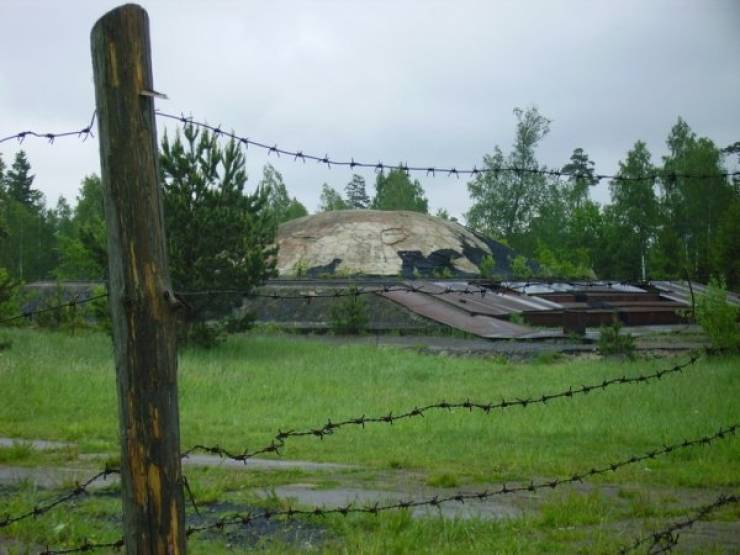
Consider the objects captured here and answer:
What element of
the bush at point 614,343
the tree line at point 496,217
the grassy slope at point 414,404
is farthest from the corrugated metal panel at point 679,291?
the grassy slope at point 414,404

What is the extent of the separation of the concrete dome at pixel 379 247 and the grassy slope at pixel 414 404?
61.1 feet

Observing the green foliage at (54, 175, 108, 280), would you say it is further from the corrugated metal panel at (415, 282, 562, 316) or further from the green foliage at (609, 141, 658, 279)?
the green foliage at (609, 141, 658, 279)

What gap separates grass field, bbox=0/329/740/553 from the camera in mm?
5367

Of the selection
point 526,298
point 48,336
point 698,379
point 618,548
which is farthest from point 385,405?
point 526,298

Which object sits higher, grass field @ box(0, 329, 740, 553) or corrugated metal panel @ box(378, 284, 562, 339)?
corrugated metal panel @ box(378, 284, 562, 339)

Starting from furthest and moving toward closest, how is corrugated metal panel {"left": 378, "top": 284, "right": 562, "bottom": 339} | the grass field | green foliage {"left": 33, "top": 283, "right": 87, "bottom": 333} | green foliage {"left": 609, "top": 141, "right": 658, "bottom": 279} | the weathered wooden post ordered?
green foliage {"left": 609, "top": 141, "right": 658, "bottom": 279}, green foliage {"left": 33, "top": 283, "right": 87, "bottom": 333}, corrugated metal panel {"left": 378, "top": 284, "right": 562, "bottom": 339}, the grass field, the weathered wooden post

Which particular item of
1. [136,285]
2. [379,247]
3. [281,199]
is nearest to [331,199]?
[281,199]

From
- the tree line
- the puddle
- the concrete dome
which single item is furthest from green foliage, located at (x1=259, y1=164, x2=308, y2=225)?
the puddle

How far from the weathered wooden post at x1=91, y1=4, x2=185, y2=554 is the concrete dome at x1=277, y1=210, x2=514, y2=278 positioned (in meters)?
31.3

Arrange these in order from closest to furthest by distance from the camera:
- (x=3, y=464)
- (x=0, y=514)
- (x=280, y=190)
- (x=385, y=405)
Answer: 1. (x=0, y=514)
2. (x=3, y=464)
3. (x=385, y=405)
4. (x=280, y=190)

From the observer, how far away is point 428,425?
10508 mm

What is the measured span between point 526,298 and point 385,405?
17.5 m

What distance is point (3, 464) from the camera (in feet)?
25.6

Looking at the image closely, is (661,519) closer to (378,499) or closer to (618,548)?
(618,548)
